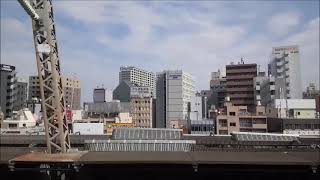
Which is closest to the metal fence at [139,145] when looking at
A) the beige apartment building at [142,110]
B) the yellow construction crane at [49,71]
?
the yellow construction crane at [49,71]

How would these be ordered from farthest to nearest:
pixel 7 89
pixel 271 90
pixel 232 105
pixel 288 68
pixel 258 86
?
pixel 288 68 → pixel 7 89 → pixel 258 86 → pixel 271 90 → pixel 232 105

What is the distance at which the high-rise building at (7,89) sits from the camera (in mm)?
176250

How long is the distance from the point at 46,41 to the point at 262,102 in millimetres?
136489

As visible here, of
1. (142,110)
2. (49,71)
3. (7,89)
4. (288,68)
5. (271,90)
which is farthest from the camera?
→ (142,110)

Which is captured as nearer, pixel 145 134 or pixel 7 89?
pixel 145 134

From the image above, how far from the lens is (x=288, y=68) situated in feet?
605

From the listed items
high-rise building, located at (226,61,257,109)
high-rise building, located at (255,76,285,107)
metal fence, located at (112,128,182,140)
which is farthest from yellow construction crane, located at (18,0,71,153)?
high-rise building, located at (226,61,257,109)

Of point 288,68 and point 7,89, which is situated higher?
point 288,68

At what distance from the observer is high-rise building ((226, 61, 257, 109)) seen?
180 metres

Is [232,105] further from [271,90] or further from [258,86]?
[258,86]

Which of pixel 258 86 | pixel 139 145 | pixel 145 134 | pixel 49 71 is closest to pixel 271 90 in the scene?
pixel 258 86

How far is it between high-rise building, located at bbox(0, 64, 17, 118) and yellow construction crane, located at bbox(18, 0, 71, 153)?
144051 millimetres

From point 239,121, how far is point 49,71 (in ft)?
309

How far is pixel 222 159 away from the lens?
33406mm
